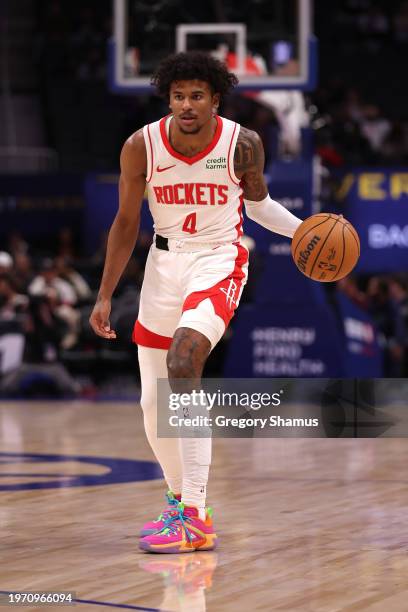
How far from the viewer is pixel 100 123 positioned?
20.3 metres

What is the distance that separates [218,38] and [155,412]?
746 cm

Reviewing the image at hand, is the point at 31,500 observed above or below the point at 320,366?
above

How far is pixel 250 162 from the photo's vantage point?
5242 mm

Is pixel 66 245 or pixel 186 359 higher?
pixel 186 359

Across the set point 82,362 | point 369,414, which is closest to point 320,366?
point 82,362

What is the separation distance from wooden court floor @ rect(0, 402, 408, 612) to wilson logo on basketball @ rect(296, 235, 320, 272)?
4.03 feet

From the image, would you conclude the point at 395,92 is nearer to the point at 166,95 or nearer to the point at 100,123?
the point at 100,123

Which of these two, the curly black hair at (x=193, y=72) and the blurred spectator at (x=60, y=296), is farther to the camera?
the blurred spectator at (x=60, y=296)

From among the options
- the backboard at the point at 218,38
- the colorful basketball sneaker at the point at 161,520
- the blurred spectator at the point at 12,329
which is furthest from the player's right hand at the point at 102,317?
the blurred spectator at the point at 12,329

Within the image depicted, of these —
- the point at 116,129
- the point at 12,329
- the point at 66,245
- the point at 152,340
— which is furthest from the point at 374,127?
the point at 152,340

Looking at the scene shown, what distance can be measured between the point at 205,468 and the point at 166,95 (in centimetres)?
165

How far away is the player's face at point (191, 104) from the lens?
5.12m

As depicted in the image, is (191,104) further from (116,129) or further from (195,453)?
(116,129)

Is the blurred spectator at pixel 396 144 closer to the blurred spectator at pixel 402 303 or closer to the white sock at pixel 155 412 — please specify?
the blurred spectator at pixel 402 303
